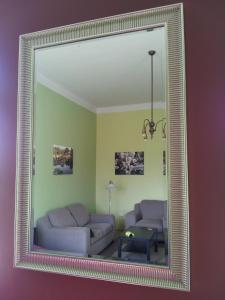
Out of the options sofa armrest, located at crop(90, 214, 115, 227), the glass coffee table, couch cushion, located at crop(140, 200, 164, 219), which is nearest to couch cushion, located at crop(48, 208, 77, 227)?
sofa armrest, located at crop(90, 214, 115, 227)

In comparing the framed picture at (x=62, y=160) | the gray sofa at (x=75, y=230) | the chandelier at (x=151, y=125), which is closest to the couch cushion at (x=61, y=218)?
the gray sofa at (x=75, y=230)

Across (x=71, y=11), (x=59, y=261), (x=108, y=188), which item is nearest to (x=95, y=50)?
(x=71, y=11)

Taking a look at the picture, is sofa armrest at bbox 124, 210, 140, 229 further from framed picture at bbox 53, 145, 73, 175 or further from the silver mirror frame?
framed picture at bbox 53, 145, 73, 175

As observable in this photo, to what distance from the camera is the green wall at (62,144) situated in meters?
1.57

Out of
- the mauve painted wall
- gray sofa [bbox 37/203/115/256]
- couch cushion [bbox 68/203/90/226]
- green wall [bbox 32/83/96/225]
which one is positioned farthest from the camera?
couch cushion [bbox 68/203/90/226]

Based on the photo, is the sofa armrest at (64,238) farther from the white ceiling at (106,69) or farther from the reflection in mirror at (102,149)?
the white ceiling at (106,69)

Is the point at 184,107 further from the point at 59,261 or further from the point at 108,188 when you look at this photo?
the point at 59,261

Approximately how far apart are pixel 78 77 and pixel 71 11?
0.44 meters

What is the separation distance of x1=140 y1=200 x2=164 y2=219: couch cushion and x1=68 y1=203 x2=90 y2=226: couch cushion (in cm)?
41

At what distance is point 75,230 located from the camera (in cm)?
163

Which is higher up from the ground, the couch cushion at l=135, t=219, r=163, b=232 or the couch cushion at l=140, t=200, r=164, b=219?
the couch cushion at l=140, t=200, r=164, b=219

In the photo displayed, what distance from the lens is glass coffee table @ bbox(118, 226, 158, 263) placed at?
134 centimetres

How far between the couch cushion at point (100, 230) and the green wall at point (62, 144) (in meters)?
0.17

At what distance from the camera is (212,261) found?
115 centimetres
